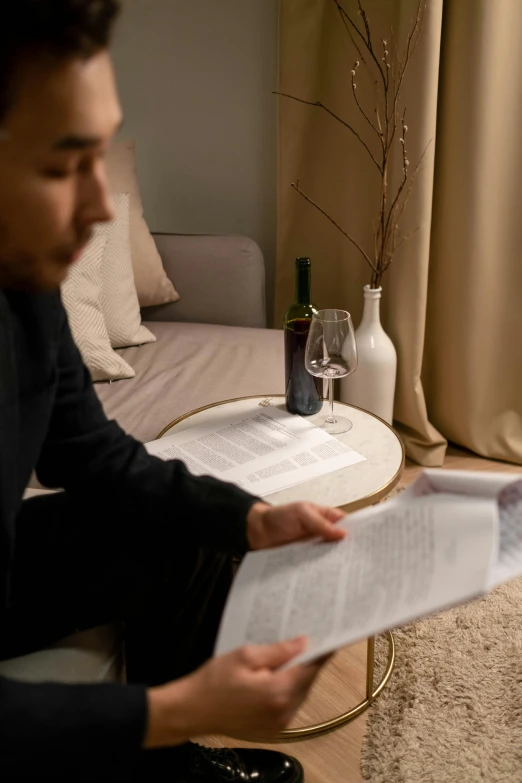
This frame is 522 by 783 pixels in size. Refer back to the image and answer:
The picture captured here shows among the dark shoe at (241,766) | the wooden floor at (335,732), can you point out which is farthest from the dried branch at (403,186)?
the dark shoe at (241,766)

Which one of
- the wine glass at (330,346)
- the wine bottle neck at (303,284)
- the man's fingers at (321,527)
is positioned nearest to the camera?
the man's fingers at (321,527)

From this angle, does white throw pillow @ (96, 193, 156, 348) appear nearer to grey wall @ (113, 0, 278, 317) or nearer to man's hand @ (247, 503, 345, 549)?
grey wall @ (113, 0, 278, 317)

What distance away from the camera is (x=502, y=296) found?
2.16m

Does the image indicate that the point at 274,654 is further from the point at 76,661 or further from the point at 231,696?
the point at 76,661

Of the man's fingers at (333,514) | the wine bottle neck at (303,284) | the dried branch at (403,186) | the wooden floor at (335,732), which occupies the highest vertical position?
the dried branch at (403,186)

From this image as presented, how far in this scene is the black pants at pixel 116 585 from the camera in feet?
3.27

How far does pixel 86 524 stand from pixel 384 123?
5.22ft

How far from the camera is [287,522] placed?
0.98 metres

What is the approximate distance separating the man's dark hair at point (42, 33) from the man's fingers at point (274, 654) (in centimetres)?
57

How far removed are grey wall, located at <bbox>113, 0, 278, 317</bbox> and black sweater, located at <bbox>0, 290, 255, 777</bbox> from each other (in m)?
1.67

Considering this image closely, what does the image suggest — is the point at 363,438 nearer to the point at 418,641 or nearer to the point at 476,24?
the point at 418,641

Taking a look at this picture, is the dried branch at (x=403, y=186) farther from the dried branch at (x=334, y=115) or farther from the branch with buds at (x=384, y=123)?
the dried branch at (x=334, y=115)

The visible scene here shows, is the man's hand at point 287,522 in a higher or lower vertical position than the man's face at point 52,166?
lower

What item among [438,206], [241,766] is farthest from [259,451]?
[438,206]
